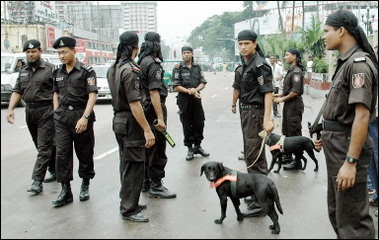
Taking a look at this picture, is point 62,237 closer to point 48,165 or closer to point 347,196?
point 48,165

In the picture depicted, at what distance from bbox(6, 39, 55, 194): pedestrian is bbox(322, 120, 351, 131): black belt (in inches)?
147

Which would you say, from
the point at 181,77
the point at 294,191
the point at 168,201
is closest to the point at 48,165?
the point at 168,201

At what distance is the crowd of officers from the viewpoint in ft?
9.79

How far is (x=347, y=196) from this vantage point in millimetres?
3000

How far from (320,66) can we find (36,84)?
1601cm

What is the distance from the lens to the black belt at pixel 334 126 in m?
3.03

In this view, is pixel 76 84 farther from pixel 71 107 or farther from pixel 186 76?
pixel 186 76

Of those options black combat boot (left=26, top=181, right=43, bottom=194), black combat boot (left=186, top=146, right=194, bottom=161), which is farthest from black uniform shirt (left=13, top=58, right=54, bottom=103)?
black combat boot (left=186, top=146, right=194, bottom=161)

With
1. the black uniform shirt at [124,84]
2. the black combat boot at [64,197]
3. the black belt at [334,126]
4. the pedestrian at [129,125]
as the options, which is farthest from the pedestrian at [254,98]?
the black combat boot at [64,197]

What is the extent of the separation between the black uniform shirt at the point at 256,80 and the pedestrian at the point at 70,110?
5.68ft

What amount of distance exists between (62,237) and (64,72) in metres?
1.97

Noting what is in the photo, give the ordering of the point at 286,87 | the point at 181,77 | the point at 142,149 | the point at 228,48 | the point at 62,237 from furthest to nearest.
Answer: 1. the point at 228,48
2. the point at 181,77
3. the point at 286,87
4. the point at 142,149
5. the point at 62,237

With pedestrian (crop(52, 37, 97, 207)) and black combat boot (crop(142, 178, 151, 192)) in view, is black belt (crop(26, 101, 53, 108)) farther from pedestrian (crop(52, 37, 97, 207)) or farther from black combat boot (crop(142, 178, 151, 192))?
black combat boot (crop(142, 178, 151, 192))

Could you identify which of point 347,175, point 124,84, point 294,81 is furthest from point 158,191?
point 347,175
